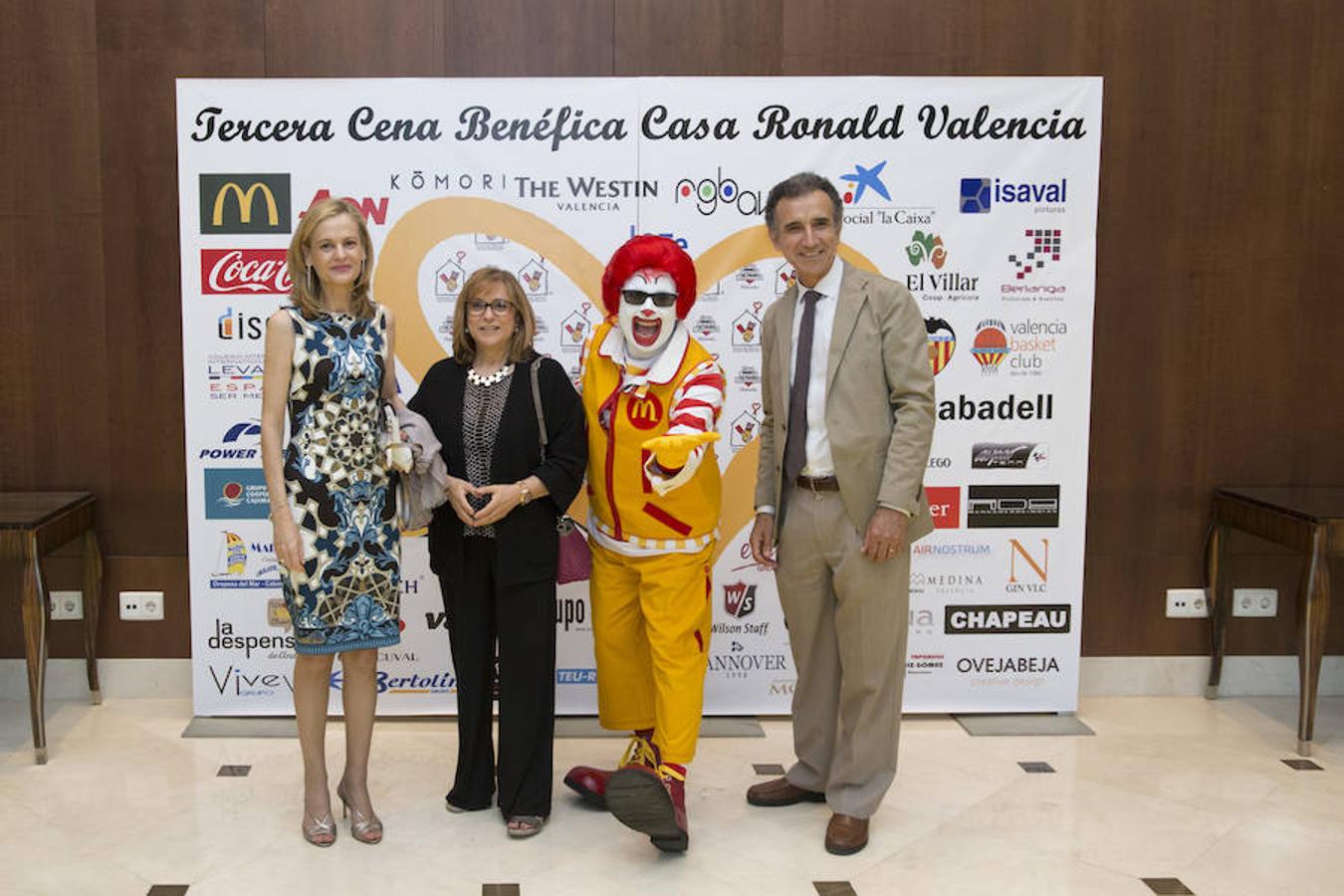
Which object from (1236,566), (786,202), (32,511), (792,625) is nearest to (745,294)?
(786,202)

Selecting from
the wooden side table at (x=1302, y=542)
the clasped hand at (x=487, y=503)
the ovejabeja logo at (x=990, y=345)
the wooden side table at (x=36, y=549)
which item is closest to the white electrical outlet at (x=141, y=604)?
the wooden side table at (x=36, y=549)

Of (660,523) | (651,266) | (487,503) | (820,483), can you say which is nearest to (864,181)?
(651,266)

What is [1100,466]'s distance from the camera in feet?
14.9

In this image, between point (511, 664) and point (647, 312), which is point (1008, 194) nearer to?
point (647, 312)

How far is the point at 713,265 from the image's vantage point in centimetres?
423

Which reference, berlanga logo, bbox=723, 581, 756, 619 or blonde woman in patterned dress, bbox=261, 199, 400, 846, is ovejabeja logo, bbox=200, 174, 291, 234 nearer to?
blonde woman in patterned dress, bbox=261, 199, 400, 846

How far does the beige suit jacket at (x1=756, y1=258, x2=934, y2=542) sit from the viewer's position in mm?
3199

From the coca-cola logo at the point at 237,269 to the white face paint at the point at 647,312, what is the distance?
1490 millimetres

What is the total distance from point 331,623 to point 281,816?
2.33 feet

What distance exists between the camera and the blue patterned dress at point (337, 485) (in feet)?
10.4

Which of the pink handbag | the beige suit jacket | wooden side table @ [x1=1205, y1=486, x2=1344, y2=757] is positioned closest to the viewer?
the beige suit jacket

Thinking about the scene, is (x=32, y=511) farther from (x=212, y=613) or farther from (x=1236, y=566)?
Result: (x=1236, y=566)

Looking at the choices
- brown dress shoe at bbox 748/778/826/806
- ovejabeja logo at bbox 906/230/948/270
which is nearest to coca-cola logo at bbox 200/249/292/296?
ovejabeja logo at bbox 906/230/948/270

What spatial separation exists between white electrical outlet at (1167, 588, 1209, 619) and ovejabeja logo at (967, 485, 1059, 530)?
630mm
